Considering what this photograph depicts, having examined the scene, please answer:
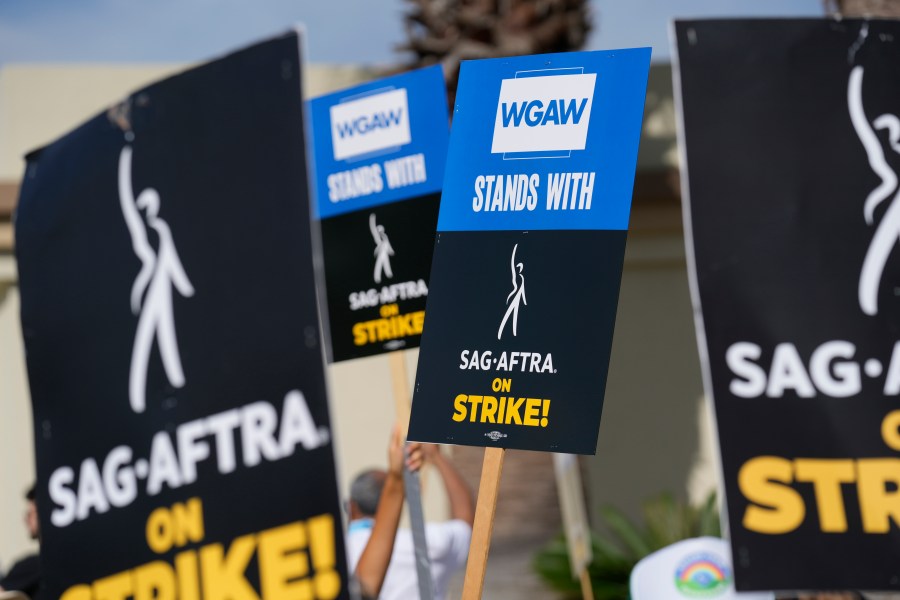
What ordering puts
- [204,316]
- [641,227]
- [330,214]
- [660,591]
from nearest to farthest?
[204,316], [660,591], [330,214], [641,227]

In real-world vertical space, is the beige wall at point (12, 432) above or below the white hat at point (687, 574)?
above

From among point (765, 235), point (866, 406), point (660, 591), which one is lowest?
point (660, 591)

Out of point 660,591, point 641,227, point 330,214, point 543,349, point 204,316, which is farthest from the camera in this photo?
point 641,227

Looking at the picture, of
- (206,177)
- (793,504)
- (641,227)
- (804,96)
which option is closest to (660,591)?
(793,504)

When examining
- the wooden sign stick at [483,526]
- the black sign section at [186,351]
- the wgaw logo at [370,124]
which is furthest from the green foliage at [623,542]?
the black sign section at [186,351]

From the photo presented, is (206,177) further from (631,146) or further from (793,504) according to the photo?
(793,504)

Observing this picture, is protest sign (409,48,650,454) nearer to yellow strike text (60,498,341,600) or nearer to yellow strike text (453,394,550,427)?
yellow strike text (453,394,550,427)

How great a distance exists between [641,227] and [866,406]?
700cm

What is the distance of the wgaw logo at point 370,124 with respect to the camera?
185 inches

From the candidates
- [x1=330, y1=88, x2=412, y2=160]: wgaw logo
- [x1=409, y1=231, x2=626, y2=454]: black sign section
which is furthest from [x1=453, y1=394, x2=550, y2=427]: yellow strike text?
[x1=330, y1=88, x2=412, y2=160]: wgaw logo

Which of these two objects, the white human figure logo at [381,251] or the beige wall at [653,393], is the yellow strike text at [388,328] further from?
the beige wall at [653,393]

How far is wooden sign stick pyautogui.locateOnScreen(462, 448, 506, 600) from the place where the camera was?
323 centimetres

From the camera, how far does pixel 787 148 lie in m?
3.39

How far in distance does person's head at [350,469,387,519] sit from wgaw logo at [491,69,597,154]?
168 cm
